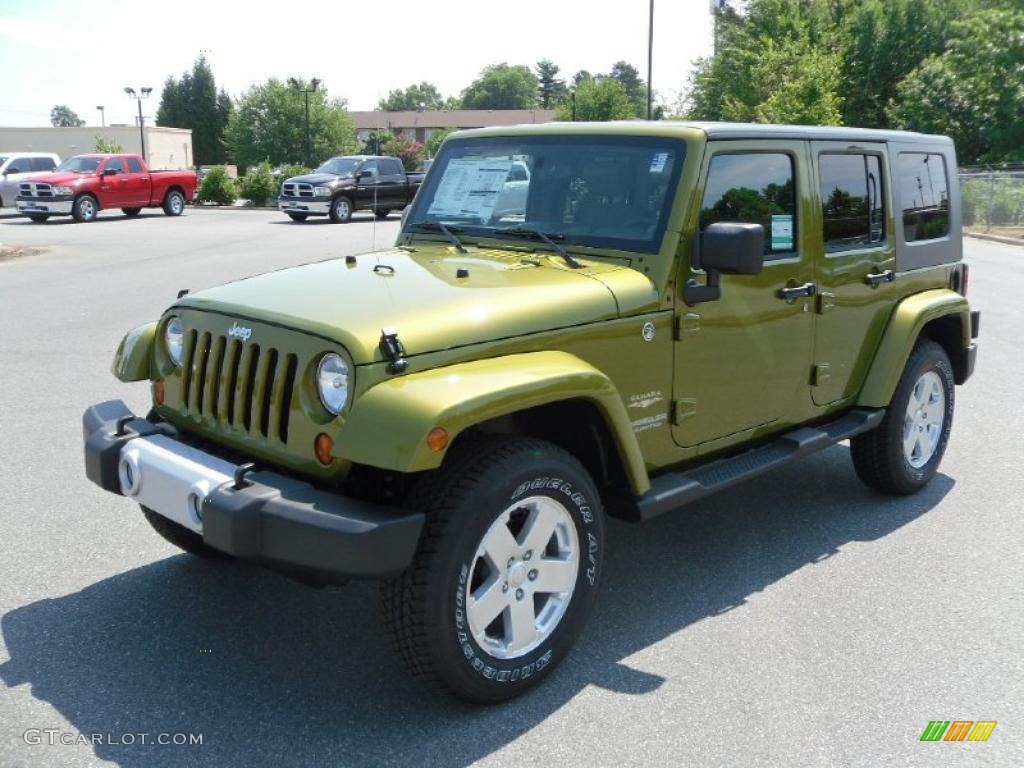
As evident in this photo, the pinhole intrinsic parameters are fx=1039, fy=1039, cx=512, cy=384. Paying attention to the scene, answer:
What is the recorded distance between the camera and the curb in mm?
24344

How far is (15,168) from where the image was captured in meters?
31.1

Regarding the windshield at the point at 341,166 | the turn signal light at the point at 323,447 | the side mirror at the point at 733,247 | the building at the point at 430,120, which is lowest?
the turn signal light at the point at 323,447

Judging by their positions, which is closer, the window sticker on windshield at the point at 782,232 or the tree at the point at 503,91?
the window sticker on windshield at the point at 782,232

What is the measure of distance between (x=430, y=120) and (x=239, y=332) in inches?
5092

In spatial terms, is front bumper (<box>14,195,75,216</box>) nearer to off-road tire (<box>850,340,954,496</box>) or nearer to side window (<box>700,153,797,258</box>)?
off-road tire (<box>850,340,954,496</box>)

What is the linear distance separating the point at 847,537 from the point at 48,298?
11.0 m

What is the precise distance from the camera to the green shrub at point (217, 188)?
1517 inches

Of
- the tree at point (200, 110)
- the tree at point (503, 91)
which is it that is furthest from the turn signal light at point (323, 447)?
the tree at point (503, 91)

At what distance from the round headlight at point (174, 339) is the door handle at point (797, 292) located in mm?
2537

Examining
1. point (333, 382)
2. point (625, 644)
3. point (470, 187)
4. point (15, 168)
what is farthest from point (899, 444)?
point (15, 168)

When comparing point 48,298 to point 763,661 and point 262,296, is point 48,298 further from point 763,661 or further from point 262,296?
point 763,661

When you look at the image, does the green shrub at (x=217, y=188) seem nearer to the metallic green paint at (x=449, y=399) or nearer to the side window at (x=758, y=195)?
the side window at (x=758, y=195)

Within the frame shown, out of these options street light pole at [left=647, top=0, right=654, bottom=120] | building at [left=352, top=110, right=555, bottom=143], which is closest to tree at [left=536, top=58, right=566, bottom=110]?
building at [left=352, top=110, right=555, bottom=143]

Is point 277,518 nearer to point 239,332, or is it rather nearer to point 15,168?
point 239,332
